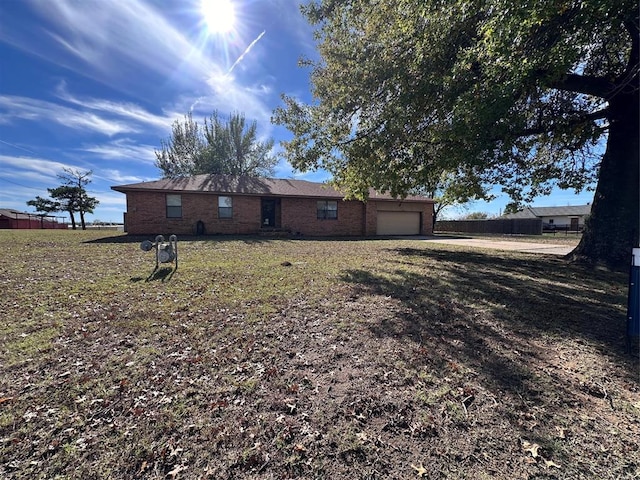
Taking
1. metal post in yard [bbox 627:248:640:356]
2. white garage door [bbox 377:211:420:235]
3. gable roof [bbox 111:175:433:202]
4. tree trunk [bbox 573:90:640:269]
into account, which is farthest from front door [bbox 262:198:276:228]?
metal post in yard [bbox 627:248:640:356]

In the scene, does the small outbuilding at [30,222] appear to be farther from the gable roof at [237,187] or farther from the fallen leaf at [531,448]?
the fallen leaf at [531,448]

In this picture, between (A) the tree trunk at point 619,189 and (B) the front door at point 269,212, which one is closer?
(A) the tree trunk at point 619,189

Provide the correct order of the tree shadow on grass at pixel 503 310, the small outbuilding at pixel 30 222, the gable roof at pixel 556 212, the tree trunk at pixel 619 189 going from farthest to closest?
1. the gable roof at pixel 556 212
2. the small outbuilding at pixel 30 222
3. the tree trunk at pixel 619 189
4. the tree shadow on grass at pixel 503 310

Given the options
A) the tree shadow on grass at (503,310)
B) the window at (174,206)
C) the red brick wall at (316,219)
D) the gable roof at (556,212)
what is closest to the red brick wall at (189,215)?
the window at (174,206)

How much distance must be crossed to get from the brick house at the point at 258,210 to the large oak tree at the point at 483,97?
20.5 feet

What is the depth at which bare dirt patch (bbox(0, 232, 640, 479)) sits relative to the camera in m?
1.93

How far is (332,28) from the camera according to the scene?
8.51 metres

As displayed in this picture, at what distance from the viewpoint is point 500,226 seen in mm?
30688

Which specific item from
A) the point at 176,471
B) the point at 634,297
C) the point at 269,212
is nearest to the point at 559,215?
the point at 269,212

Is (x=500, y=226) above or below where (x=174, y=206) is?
below

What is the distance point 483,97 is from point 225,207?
1486cm

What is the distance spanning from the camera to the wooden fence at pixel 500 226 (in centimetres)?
2853

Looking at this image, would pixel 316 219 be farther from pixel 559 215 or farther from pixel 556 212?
pixel 556 212

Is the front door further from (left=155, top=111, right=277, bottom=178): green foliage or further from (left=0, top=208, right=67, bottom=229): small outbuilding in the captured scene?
(left=0, top=208, right=67, bottom=229): small outbuilding
